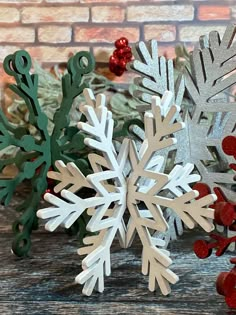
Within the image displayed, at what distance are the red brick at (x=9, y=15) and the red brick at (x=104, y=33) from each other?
0.46 feet

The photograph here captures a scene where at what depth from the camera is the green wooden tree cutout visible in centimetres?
74

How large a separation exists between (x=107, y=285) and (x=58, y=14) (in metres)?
0.76

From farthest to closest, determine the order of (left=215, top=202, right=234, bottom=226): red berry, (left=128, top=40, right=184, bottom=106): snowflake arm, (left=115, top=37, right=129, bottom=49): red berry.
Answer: (left=115, top=37, right=129, bottom=49): red berry → (left=128, top=40, right=184, bottom=106): snowflake arm → (left=215, top=202, right=234, bottom=226): red berry

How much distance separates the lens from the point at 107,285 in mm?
662

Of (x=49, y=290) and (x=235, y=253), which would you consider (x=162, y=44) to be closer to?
(x=235, y=253)

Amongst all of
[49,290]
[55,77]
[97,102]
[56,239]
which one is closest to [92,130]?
[97,102]

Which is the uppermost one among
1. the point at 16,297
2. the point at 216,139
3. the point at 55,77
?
the point at 55,77

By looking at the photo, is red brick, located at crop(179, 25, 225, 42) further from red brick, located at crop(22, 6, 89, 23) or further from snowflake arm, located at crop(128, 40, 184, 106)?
snowflake arm, located at crop(128, 40, 184, 106)

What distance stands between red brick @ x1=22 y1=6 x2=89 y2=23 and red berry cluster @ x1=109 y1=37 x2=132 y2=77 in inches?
4.6

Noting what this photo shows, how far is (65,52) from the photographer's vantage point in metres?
1.26

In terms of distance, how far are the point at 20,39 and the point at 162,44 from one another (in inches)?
12.8

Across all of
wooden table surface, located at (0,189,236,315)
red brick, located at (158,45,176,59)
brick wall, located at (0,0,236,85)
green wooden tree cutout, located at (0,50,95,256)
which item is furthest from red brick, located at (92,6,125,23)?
wooden table surface, located at (0,189,236,315)

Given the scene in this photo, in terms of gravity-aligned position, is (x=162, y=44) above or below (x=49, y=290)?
above

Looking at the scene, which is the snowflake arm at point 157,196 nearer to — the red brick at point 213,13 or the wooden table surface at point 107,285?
the wooden table surface at point 107,285
